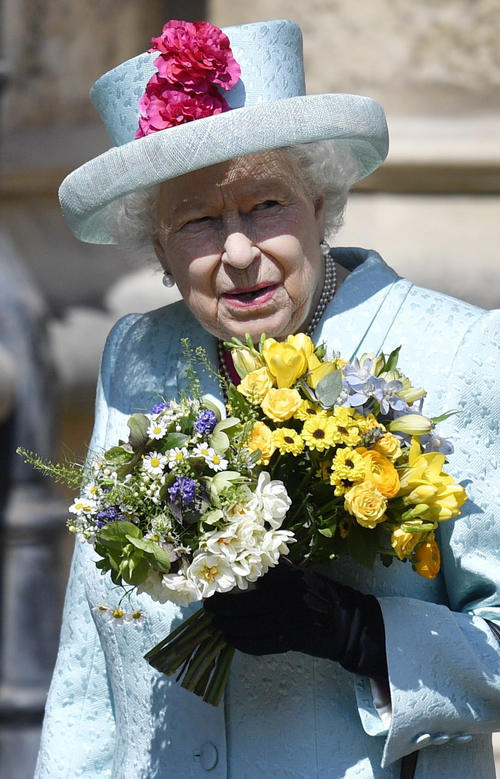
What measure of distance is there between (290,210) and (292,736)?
0.88m

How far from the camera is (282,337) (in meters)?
2.57

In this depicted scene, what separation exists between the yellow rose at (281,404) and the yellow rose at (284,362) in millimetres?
28

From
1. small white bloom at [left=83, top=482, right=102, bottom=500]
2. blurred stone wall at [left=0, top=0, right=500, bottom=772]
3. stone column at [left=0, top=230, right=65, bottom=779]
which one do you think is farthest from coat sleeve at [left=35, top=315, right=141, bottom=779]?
stone column at [left=0, top=230, right=65, bottom=779]

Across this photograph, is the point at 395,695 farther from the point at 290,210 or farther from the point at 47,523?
the point at 47,523

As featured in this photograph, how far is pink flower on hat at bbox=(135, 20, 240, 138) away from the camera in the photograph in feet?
8.18

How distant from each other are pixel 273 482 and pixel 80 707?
823mm

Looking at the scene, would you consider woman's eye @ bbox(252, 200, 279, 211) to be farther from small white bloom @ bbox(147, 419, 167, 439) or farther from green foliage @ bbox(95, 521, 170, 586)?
green foliage @ bbox(95, 521, 170, 586)

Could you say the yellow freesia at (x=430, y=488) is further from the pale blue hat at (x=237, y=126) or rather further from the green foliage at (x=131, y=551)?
the pale blue hat at (x=237, y=126)

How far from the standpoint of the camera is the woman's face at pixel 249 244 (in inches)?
99.3

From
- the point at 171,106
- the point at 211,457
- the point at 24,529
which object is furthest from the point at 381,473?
the point at 24,529

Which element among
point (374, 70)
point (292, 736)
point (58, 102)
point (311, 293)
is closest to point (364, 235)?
point (374, 70)

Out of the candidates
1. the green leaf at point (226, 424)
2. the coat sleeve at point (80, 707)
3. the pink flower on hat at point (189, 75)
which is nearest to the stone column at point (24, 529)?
the coat sleeve at point (80, 707)

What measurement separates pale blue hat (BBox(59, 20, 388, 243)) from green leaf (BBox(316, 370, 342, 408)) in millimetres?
425

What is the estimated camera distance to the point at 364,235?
191 inches
